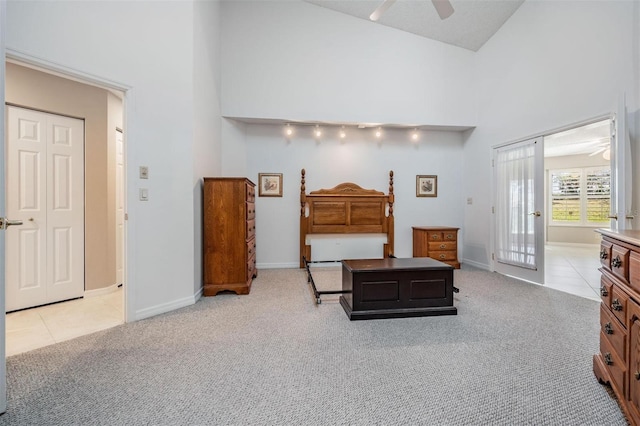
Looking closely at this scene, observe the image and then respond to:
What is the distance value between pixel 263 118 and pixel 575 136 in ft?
21.5

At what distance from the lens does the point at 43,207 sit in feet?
11.0

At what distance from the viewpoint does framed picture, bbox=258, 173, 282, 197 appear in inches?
209

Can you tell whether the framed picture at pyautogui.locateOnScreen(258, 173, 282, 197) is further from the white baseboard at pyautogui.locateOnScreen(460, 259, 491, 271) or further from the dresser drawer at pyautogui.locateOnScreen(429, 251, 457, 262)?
the white baseboard at pyautogui.locateOnScreen(460, 259, 491, 271)

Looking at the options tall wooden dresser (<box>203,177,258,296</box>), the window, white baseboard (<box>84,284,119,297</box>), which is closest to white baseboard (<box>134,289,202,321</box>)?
tall wooden dresser (<box>203,177,258,296</box>)

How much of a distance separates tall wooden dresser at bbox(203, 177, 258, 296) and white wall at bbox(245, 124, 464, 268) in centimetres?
164

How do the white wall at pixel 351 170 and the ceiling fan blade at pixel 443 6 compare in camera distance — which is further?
the white wall at pixel 351 170

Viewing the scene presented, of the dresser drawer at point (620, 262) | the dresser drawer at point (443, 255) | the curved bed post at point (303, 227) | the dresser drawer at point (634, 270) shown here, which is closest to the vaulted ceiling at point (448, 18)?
the curved bed post at point (303, 227)

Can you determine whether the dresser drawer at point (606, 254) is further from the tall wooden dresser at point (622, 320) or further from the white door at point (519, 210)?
the white door at point (519, 210)

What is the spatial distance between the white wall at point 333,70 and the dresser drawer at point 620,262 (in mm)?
3965

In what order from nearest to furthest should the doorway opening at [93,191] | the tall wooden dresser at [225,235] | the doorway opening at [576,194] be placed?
the doorway opening at [93,191] < the tall wooden dresser at [225,235] < the doorway opening at [576,194]

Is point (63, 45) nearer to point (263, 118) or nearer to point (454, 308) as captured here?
point (263, 118)

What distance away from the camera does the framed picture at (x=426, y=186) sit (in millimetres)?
5688

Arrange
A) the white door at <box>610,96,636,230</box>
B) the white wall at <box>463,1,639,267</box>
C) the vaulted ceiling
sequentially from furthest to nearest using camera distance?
the vaulted ceiling < the white wall at <box>463,1,639,267</box> < the white door at <box>610,96,636,230</box>

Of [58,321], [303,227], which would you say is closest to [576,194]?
[303,227]
